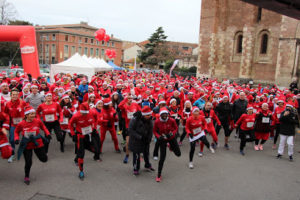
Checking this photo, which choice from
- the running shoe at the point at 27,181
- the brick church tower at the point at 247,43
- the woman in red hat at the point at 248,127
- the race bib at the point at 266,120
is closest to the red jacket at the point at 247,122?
the woman in red hat at the point at 248,127

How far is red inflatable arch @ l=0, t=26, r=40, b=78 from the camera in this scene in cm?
1557

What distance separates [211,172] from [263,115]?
314cm

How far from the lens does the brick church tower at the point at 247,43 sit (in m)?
23.9

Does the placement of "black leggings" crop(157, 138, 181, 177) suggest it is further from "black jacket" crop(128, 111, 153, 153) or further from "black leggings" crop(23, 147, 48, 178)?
"black leggings" crop(23, 147, 48, 178)

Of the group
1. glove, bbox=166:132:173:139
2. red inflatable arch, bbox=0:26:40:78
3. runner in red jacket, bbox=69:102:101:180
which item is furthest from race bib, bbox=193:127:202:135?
red inflatable arch, bbox=0:26:40:78

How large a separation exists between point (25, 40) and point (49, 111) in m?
11.3

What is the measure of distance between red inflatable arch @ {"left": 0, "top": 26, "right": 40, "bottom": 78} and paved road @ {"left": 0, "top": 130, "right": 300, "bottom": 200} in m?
10.5

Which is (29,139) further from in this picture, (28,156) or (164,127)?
(164,127)

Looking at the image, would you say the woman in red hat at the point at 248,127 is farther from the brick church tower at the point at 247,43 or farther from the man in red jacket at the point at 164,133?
the brick church tower at the point at 247,43

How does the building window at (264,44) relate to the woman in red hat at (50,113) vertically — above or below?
above

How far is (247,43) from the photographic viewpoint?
2883 cm

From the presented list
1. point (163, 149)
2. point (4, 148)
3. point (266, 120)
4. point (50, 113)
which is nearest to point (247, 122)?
point (266, 120)

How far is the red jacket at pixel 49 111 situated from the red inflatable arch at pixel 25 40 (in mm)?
10431

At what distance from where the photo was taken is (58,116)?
7.32 metres
